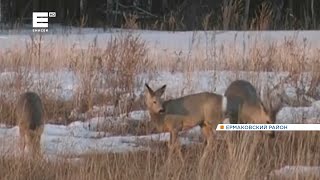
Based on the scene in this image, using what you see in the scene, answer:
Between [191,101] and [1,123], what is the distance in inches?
77.3

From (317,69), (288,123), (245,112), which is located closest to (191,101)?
(245,112)

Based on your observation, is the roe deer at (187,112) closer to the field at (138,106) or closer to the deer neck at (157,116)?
the deer neck at (157,116)

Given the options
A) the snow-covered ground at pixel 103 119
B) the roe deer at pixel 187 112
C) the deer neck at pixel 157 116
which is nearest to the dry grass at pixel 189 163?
the snow-covered ground at pixel 103 119

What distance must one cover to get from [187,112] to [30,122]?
5.05 ft

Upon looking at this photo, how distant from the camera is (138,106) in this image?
28.4 feet

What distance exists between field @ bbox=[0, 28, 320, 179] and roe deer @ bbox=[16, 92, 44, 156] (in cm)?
12

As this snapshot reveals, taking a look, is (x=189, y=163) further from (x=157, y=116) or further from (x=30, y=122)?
(x=30, y=122)

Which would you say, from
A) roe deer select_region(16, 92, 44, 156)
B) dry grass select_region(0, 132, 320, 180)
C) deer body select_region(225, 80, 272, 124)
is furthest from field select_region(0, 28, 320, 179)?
deer body select_region(225, 80, 272, 124)

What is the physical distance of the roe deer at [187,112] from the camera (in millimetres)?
7227

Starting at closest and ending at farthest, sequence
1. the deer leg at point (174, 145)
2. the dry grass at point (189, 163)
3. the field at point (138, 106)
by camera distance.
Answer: the dry grass at point (189, 163)
the field at point (138, 106)
the deer leg at point (174, 145)

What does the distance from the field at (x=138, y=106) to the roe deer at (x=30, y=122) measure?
4.9 inches

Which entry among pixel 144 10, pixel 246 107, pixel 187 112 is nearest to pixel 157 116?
pixel 187 112

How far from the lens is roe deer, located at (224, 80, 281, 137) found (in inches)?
281

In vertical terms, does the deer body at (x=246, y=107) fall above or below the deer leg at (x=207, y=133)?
above
